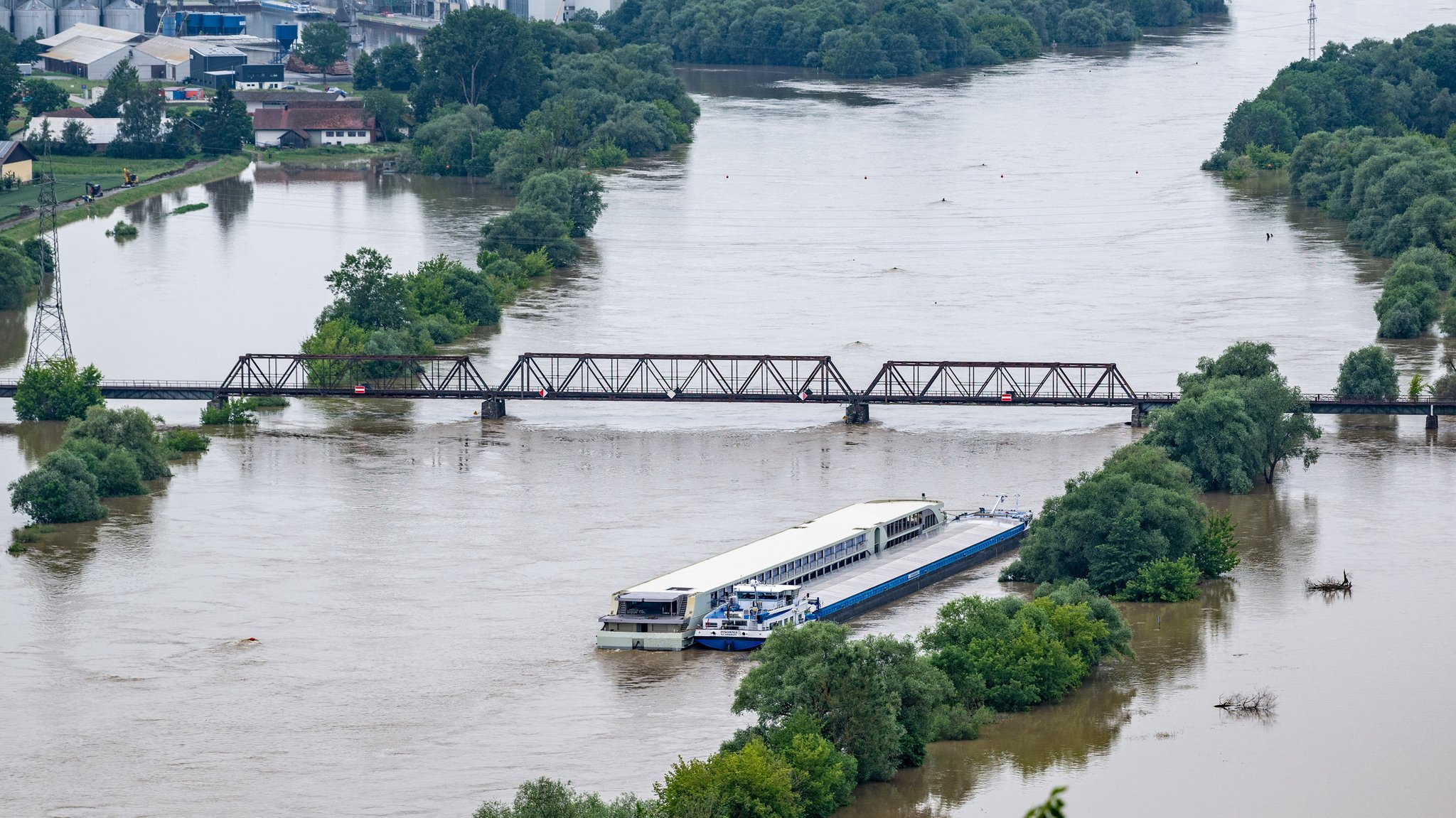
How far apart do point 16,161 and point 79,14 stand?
43.4 meters

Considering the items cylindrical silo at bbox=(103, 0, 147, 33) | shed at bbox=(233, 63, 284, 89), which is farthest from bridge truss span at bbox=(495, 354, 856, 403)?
cylindrical silo at bbox=(103, 0, 147, 33)

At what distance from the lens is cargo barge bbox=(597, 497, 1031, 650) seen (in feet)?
128

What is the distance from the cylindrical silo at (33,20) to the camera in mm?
126875

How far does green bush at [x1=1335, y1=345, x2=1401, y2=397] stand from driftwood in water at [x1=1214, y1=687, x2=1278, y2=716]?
20174 millimetres

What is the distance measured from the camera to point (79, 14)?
130m

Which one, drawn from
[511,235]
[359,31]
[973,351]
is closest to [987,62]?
[359,31]

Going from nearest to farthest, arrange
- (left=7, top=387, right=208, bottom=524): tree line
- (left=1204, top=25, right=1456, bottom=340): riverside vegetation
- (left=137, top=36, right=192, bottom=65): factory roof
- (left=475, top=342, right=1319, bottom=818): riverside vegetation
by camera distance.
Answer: (left=475, top=342, right=1319, bottom=818): riverside vegetation < (left=7, top=387, right=208, bottom=524): tree line < (left=1204, top=25, right=1456, bottom=340): riverside vegetation < (left=137, top=36, right=192, bottom=65): factory roof

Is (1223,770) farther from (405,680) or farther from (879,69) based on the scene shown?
(879,69)

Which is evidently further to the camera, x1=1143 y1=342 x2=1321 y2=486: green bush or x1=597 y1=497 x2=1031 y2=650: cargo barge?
x1=1143 y1=342 x2=1321 y2=486: green bush

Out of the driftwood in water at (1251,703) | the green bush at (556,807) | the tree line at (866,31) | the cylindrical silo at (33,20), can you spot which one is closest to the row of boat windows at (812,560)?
the driftwood in water at (1251,703)

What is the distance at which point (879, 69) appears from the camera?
5030 inches

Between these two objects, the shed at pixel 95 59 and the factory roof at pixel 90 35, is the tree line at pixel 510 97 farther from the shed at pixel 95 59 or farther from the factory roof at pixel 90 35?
the factory roof at pixel 90 35

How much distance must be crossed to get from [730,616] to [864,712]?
7025mm

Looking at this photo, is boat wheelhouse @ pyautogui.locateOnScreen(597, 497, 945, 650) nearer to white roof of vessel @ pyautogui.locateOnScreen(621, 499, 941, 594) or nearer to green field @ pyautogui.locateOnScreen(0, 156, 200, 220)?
white roof of vessel @ pyautogui.locateOnScreen(621, 499, 941, 594)
